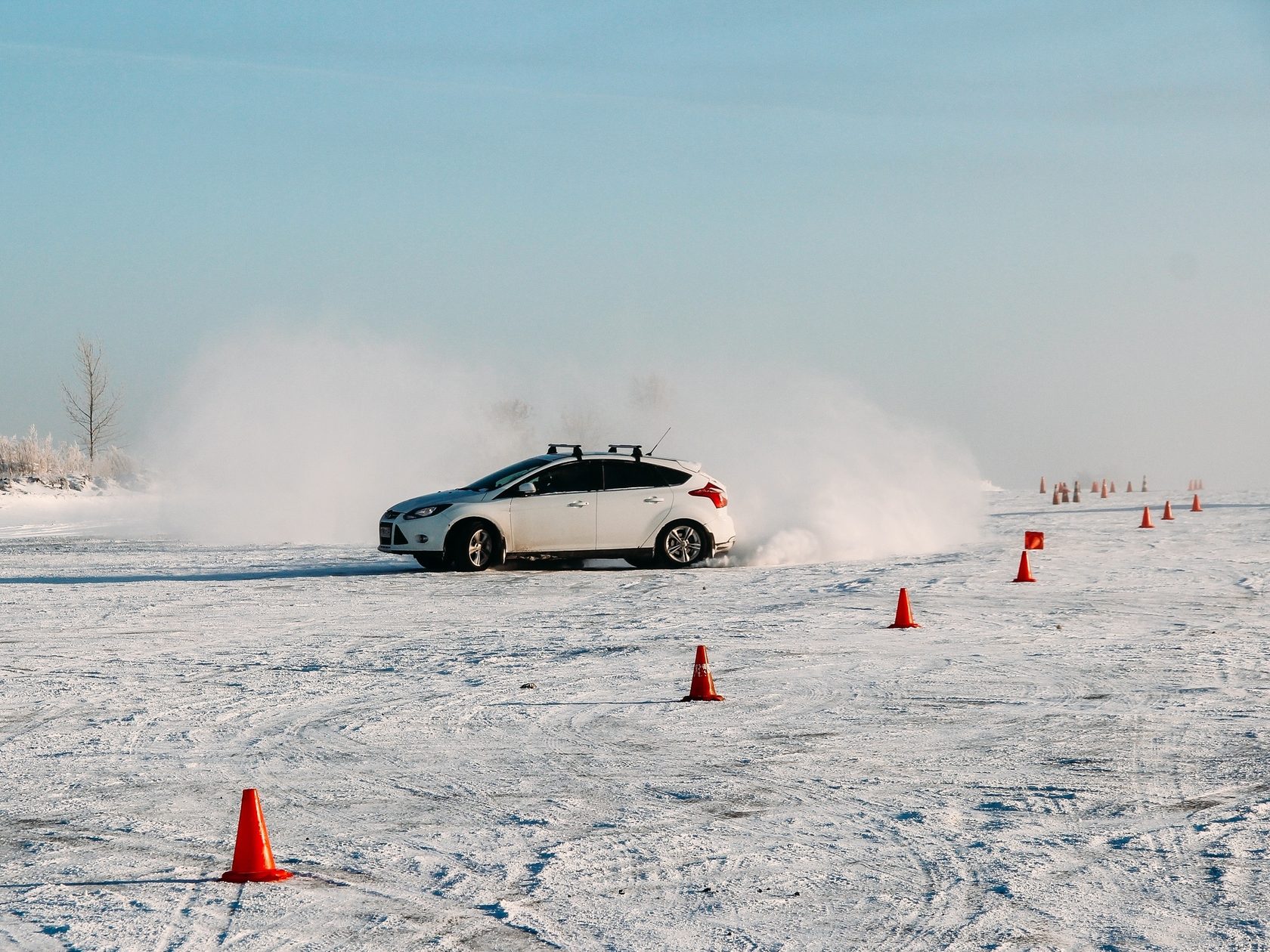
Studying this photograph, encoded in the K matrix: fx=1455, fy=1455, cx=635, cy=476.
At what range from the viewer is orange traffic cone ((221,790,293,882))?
5.53m

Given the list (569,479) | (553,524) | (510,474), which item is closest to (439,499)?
(510,474)

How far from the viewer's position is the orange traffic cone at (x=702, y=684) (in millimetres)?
9695

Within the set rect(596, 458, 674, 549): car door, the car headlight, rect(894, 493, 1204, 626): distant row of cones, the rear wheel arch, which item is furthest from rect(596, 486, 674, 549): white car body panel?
rect(894, 493, 1204, 626): distant row of cones

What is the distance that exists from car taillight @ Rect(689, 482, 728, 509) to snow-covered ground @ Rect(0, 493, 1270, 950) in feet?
15.5

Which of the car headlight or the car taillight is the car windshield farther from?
the car taillight

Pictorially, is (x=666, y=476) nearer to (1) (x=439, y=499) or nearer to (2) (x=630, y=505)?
(2) (x=630, y=505)

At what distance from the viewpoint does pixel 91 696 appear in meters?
9.97

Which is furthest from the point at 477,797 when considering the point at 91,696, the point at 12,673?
the point at 12,673

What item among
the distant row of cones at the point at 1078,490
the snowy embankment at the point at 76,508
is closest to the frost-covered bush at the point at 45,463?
the snowy embankment at the point at 76,508

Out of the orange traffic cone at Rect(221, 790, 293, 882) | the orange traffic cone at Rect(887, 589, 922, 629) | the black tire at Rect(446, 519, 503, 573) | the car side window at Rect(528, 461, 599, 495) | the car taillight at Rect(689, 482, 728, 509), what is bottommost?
the orange traffic cone at Rect(221, 790, 293, 882)

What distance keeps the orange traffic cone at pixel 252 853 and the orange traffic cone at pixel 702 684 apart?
14.6ft

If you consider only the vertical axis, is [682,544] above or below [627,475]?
below

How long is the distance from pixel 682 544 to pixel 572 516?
5.33 ft

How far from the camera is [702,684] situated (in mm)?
9727
